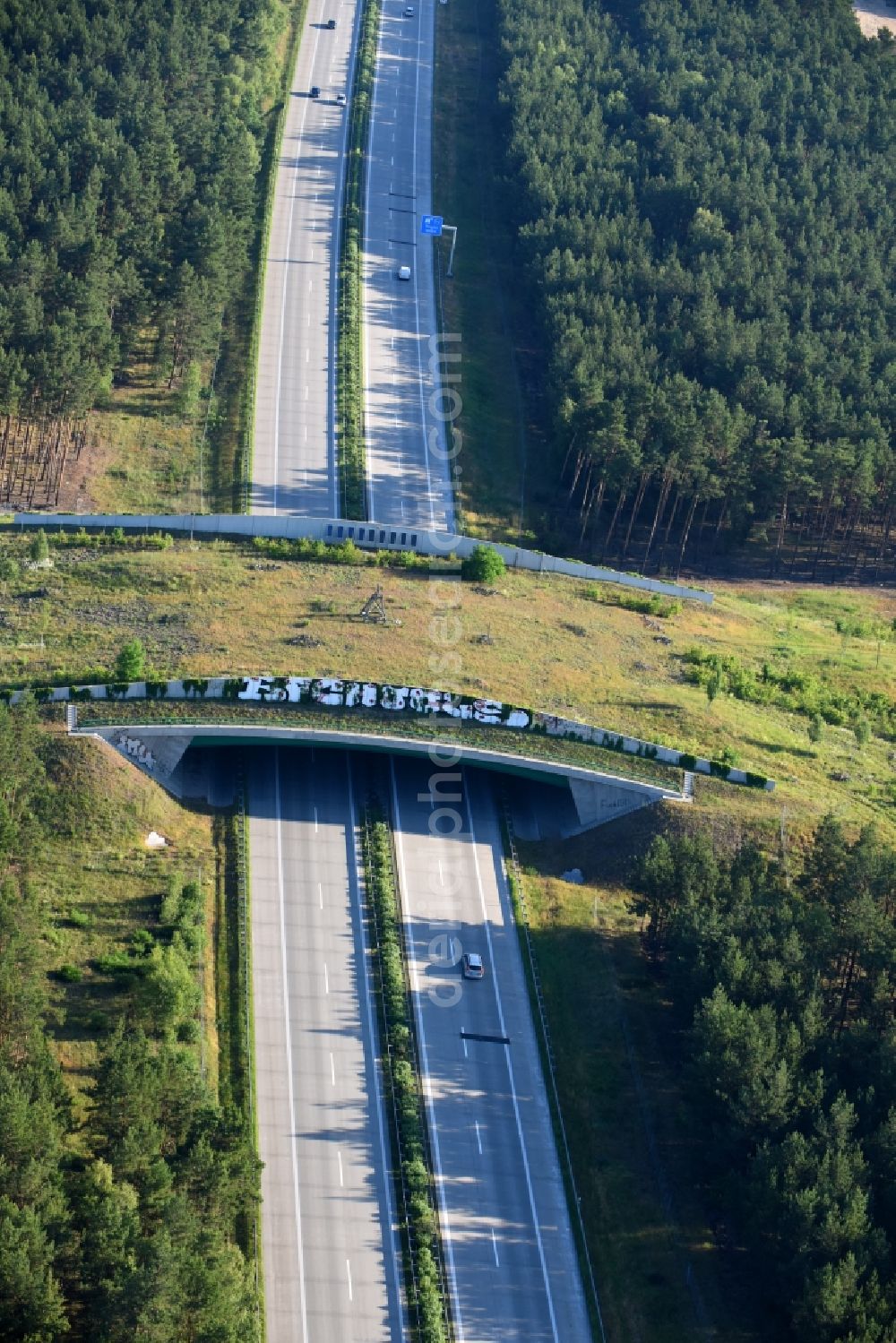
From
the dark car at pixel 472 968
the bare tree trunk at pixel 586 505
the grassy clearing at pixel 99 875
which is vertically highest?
the bare tree trunk at pixel 586 505

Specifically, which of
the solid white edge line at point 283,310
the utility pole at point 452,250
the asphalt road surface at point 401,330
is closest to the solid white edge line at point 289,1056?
the solid white edge line at point 283,310

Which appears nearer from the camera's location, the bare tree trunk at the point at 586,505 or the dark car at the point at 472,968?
the dark car at the point at 472,968

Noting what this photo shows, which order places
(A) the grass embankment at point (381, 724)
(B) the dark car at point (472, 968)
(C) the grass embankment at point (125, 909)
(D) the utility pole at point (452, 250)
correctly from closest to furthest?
1. (C) the grass embankment at point (125, 909)
2. (B) the dark car at point (472, 968)
3. (A) the grass embankment at point (381, 724)
4. (D) the utility pole at point (452, 250)

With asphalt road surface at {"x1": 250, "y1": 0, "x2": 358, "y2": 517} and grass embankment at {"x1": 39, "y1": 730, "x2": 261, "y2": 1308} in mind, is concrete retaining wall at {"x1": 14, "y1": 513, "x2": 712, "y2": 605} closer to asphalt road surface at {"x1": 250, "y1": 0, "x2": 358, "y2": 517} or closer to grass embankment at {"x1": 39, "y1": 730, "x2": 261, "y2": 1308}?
asphalt road surface at {"x1": 250, "y1": 0, "x2": 358, "y2": 517}

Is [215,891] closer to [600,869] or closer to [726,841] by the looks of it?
[600,869]

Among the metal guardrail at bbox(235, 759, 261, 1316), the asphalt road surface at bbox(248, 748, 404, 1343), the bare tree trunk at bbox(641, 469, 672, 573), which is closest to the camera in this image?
the asphalt road surface at bbox(248, 748, 404, 1343)

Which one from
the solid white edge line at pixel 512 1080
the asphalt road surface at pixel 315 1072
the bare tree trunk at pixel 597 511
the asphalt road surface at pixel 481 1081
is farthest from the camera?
the bare tree trunk at pixel 597 511

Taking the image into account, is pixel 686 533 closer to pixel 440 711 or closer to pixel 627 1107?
pixel 440 711

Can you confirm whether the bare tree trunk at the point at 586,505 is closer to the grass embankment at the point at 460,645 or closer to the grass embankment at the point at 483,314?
the grass embankment at the point at 483,314

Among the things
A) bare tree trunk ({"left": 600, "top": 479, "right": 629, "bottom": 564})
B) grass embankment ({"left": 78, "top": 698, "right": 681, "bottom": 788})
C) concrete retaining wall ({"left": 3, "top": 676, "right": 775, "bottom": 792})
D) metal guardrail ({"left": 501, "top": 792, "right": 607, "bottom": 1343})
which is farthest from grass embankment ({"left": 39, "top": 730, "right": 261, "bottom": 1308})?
bare tree trunk ({"left": 600, "top": 479, "right": 629, "bottom": 564})
